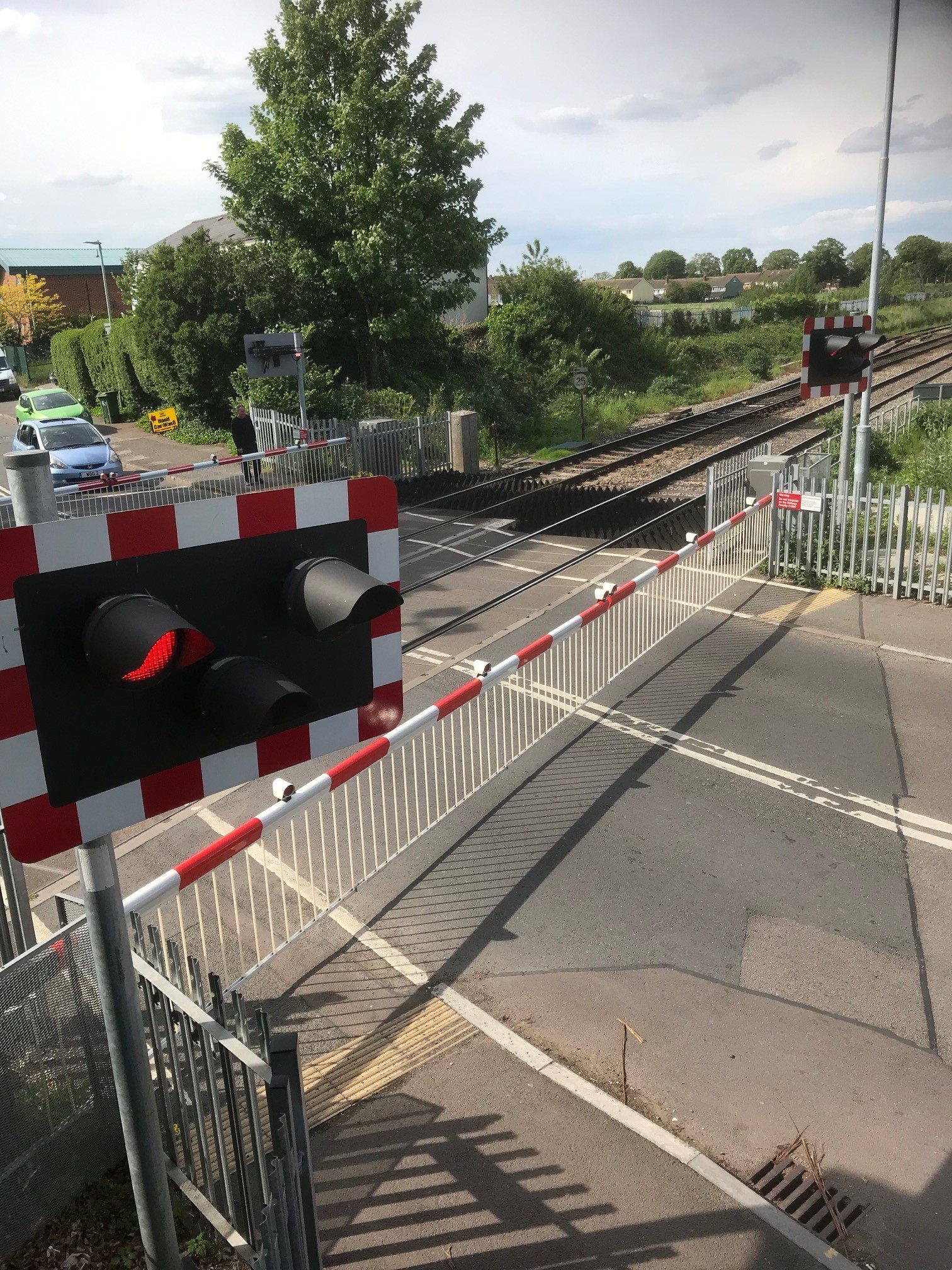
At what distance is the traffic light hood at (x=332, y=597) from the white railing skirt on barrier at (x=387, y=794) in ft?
5.97

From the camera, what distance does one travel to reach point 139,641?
2.00 meters

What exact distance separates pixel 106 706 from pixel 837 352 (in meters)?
12.0

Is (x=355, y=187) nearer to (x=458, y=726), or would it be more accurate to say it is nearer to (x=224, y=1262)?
(x=458, y=726)

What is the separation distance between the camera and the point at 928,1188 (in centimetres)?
383

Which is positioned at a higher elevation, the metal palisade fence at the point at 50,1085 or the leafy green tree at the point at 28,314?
the leafy green tree at the point at 28,314

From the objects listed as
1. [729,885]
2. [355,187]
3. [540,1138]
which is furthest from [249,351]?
[540,1138]

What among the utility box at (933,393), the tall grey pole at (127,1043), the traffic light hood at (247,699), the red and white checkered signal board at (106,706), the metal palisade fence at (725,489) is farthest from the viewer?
the utility box at (933,393)

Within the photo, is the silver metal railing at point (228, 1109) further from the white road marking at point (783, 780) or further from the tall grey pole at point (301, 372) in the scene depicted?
the tall grey pole at point (301, 372)

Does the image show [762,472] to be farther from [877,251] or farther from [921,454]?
[921,454]

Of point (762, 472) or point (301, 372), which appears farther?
point (301, 372)

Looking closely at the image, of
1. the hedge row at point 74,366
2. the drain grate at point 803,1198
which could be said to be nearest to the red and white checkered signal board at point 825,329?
the drain grate at point 803,1198

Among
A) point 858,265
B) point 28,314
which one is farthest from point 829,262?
point 28,314

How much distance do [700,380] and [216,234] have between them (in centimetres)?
2353

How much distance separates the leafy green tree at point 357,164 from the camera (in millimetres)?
25547
